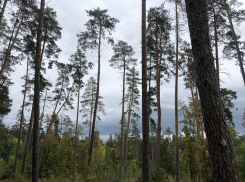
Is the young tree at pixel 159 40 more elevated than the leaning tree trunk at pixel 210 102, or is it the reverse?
the young tree at pixel 159 40

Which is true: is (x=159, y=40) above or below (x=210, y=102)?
above

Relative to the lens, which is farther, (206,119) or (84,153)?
(84,153)

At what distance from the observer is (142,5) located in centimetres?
784

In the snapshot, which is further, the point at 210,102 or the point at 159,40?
the point at 159,40

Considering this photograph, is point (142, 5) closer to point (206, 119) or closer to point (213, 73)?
point (213, 73)

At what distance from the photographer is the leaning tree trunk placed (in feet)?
8.96

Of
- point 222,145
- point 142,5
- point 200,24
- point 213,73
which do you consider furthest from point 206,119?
point 142,5

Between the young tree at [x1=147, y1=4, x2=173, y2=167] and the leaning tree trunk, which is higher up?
the young tree at [x1=147, y1=4, x2=173, y2=167]

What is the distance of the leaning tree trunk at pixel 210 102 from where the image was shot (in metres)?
2.73

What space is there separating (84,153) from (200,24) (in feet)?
88.2

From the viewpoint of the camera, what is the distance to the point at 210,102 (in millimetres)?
3016

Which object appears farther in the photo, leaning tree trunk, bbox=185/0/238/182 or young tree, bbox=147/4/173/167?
young tree, bbox=147/4/173/167

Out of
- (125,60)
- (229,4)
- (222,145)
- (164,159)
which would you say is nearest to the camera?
(222,145)

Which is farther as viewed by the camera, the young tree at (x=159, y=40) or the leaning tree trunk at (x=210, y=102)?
the young tree at (x=159, y=40)
